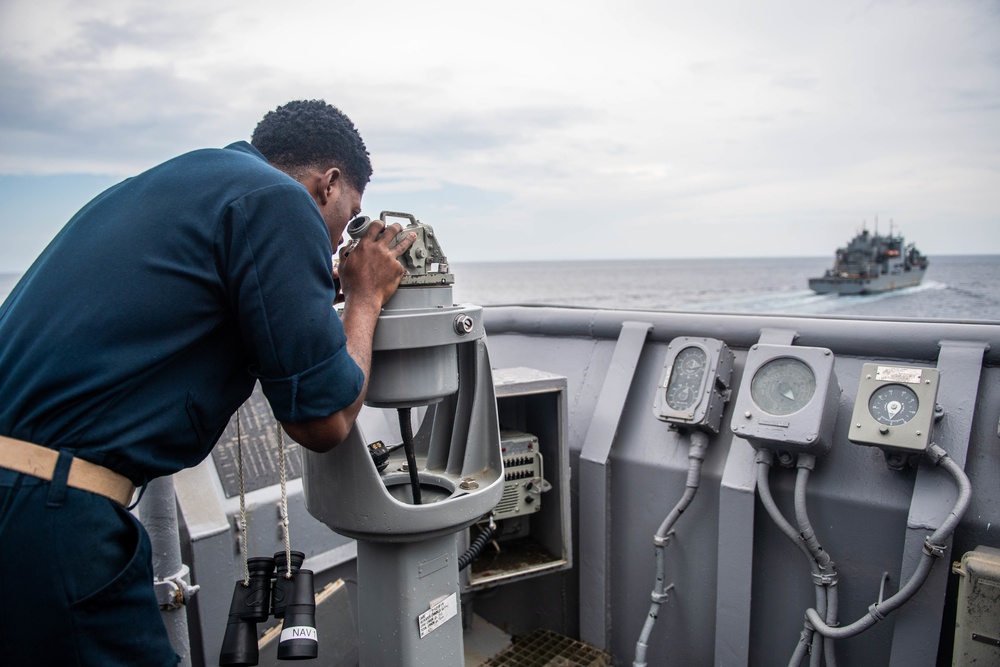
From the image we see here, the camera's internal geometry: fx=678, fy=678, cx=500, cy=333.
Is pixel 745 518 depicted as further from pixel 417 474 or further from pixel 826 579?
pixel 417 474

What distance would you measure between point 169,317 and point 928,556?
2.11 metres

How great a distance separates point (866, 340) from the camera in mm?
2520

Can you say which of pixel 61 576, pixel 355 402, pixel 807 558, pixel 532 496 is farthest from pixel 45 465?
pixel 807 558

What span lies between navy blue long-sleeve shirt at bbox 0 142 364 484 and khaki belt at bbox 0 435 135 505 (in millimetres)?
16

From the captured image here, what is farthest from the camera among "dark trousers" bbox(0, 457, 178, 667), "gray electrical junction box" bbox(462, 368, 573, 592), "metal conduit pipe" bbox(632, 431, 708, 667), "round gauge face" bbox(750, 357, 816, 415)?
"gray electrical junction box" bbox(462, 368, 573, 592)

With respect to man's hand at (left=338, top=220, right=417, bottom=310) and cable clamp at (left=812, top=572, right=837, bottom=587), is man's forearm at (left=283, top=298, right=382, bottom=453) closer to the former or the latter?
man's hand at (left=338, top=220, right=417, bottom=310)

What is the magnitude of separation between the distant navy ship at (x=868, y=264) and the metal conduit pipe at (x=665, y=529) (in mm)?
38971

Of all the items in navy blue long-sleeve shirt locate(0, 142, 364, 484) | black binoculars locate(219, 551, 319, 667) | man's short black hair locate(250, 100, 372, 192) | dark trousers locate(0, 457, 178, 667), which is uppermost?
man's short black hair locate(250, 100, 372, 192)

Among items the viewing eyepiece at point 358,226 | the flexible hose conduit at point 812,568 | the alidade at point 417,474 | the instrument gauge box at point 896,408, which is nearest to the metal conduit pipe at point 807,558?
the flexible hose conduit at point 812,568

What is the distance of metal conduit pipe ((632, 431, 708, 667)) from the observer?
251 centimetres

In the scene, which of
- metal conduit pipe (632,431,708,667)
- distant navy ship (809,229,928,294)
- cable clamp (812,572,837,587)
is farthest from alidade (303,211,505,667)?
distant navy ship (809,229,928,294)

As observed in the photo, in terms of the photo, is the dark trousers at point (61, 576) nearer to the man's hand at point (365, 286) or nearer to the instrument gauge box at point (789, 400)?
the man's hand at point (365, 286)

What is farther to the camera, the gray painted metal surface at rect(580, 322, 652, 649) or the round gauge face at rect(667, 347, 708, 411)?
the gray painted metal surface at rect(580, 322, 652, 649)

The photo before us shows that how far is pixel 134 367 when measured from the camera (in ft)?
3.69
